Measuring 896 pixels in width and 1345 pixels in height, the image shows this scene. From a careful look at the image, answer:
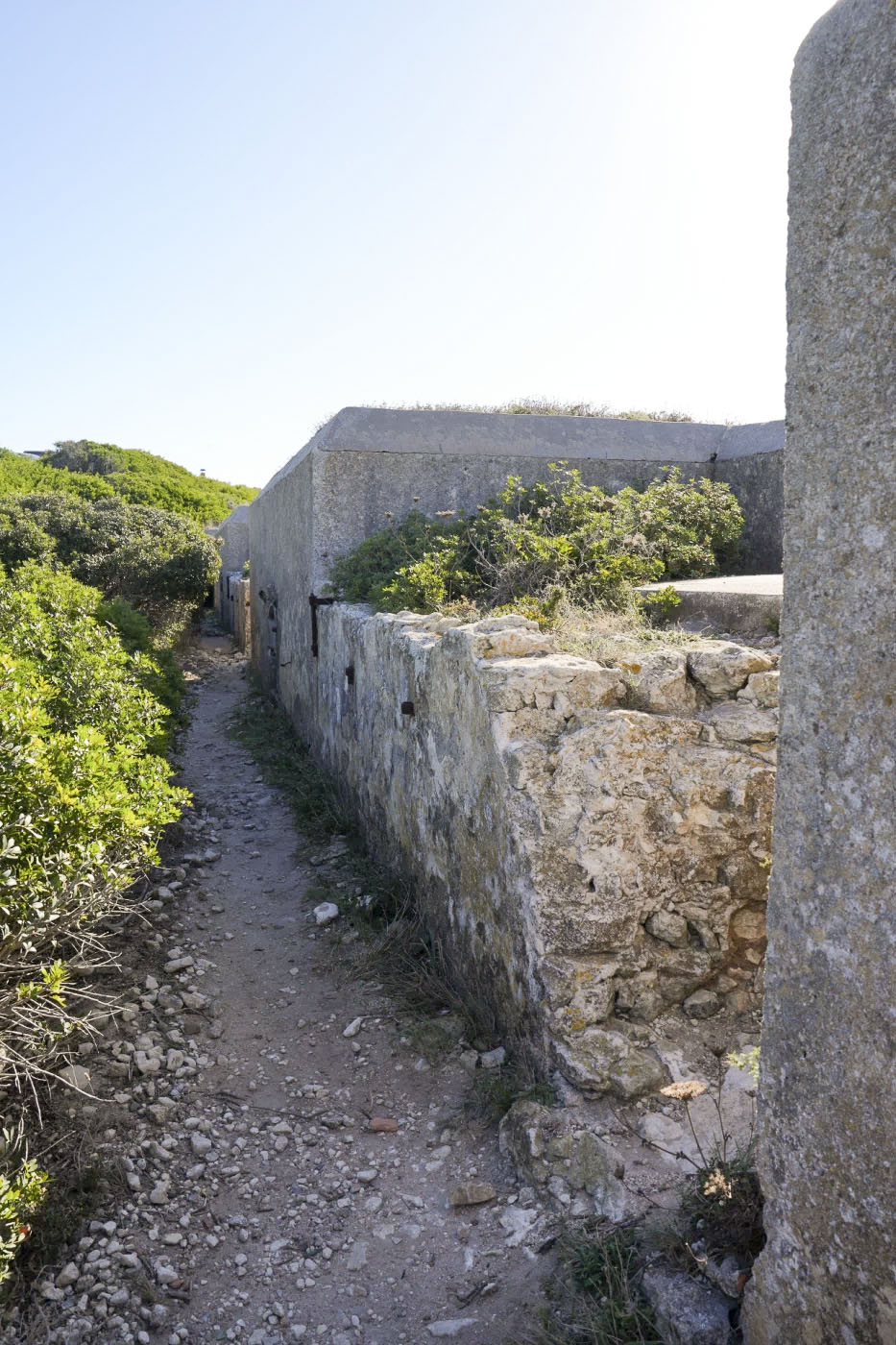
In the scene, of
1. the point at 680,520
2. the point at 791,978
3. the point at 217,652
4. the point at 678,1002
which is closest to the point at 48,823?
the point at 678,1002

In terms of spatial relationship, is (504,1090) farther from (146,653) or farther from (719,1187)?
(146,653)

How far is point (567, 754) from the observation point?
338cm

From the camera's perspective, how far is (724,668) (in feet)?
11.5

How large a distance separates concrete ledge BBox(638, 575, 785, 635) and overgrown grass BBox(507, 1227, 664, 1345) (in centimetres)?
291

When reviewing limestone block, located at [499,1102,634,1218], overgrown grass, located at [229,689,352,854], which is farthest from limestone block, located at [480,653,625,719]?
overgrown grass, located at [229,689,352,854]

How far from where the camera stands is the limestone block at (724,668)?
11.5 feet

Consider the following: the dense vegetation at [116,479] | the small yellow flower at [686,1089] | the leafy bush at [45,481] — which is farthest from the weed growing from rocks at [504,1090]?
the leafy bush at [45,481]

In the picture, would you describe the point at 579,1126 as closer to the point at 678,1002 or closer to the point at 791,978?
the point at 678,1002

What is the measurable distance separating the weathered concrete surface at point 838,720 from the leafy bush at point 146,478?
24019 mm

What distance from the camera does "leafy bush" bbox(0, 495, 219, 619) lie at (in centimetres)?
1617

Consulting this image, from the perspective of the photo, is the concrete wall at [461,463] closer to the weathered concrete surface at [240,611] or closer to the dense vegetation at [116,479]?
the weathered concrete surface at [240,611]

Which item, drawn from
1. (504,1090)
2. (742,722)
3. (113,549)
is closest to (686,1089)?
(504,1090)

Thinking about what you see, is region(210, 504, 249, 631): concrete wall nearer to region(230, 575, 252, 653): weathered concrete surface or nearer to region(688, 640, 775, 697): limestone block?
region(230, 575, 252, 653): weathered concrete surface

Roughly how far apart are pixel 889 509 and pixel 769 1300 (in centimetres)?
164
